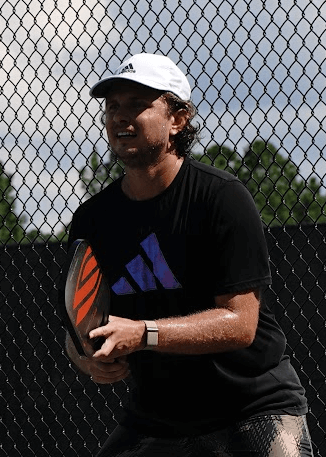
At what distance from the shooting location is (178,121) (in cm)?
220

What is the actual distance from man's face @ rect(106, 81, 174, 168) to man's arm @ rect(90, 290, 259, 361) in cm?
41

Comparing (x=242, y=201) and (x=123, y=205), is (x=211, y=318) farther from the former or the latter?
(x=123, y=205)

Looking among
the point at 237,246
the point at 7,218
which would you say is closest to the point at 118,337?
the point at 237,246

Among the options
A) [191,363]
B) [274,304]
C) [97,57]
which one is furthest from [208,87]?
[191,363]

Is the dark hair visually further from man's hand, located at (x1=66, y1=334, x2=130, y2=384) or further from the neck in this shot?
man's hand, located at (x1=66, y1=334, x2=130, y2=384)

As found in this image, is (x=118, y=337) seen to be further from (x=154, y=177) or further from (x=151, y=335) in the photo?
(x=154, y=177)

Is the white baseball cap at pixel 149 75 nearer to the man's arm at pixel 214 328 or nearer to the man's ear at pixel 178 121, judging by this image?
the man's ear at pixel 178 121

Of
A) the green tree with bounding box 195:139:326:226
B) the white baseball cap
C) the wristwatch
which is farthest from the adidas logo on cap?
the green tree with bounding box 195:139:326:226

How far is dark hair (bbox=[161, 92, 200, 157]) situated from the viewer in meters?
2.14

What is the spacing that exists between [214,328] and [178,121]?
0.63 meters

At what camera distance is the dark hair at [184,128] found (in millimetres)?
2139

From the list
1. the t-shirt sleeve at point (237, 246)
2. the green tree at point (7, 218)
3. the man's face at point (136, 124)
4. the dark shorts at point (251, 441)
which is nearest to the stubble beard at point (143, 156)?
the man's face at point (136, 124)

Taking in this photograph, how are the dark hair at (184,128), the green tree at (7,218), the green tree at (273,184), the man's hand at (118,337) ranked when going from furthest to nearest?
1. the green tree at (7,218)
2. the green tree at (273,184)
3. the dark hair at (184,128)
4. the man's hand at (118,337)

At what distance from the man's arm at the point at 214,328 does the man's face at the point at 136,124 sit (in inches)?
16.3
